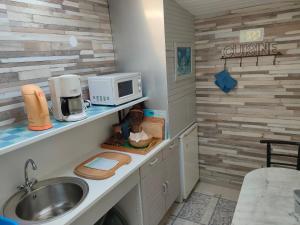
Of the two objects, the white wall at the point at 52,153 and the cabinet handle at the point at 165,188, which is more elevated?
the white wall at the point at 52,153

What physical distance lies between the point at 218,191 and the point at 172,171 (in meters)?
0.83

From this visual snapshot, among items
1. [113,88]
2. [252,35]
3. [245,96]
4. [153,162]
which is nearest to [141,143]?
[153,162]

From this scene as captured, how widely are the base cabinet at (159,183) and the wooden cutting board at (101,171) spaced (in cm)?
17

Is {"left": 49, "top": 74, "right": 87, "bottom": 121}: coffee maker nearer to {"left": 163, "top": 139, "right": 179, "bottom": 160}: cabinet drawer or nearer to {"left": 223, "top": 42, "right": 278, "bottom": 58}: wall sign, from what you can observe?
{"left": 163, "top": 139, "right": 179, "bottom": 160}: cabinet drawer

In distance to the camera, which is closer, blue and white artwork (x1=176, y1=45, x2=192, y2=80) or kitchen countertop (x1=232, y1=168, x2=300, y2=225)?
kitchen countertop (x1=232, y1=168, x2=300, y2=225)

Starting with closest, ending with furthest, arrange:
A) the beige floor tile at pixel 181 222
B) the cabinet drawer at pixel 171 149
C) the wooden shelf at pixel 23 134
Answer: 1. the wooden shelf at pixel 23 134
2. the cabinet drawer at pixel 171 149
3. the beige floor tile at pixel 181 222

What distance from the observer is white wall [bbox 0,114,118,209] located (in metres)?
1.46

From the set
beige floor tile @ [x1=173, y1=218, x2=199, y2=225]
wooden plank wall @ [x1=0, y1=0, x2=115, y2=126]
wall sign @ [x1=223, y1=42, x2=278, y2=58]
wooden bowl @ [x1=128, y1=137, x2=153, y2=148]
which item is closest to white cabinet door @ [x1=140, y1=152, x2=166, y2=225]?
wooden bowl @ [x1=128, y1=137, x2=153, y2=148]

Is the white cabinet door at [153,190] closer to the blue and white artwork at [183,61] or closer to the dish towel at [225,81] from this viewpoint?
the blue and white artwork at [183,61]

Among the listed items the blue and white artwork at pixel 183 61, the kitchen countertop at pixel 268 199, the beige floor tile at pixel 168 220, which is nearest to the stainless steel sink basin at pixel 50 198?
the kitchen countertop at pixel 268 199

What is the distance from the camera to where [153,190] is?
80.6 inches

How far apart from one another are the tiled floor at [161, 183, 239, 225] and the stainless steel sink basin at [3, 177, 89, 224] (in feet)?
3.72

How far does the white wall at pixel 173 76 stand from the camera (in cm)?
209

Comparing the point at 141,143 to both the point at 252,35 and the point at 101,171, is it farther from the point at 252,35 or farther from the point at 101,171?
the point at 252,35
